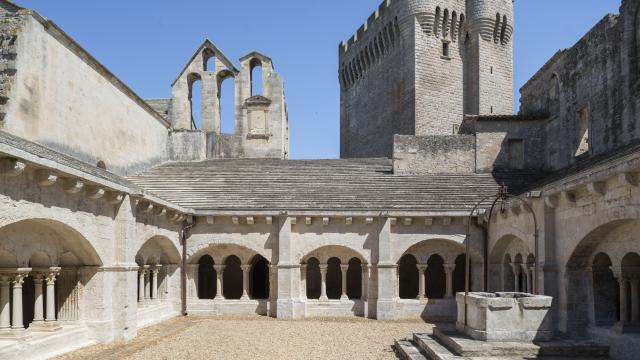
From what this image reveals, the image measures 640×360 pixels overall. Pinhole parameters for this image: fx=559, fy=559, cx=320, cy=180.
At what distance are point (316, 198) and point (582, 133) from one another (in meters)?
10.2

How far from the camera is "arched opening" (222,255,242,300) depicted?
23.1m

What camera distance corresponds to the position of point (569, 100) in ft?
70.6

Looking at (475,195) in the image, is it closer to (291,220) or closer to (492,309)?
(291,220)

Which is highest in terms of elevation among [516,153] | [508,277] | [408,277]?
[516,153]

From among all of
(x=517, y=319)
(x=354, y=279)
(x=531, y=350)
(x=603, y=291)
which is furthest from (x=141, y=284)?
(x=603, y=291)

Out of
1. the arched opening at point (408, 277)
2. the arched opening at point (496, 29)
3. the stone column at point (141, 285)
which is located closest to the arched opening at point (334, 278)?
the arched opening at point (408, 277)

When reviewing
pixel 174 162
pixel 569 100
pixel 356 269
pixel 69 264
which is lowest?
pixel 356 269

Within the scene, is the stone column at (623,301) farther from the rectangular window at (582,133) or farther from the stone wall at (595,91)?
the rectangular window at (582,133)

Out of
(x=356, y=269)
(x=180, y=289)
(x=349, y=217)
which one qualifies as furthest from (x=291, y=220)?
(x=356, y=269)

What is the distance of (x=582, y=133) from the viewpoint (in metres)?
20.7

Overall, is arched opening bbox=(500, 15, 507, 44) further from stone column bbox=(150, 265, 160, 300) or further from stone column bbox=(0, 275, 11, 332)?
stone column bbox=(0, 275, 11, 332)

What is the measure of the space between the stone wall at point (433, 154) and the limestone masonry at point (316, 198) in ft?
0.26

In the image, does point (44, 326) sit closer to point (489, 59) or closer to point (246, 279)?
point (246, 279)

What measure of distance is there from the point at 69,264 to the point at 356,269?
537 inches
